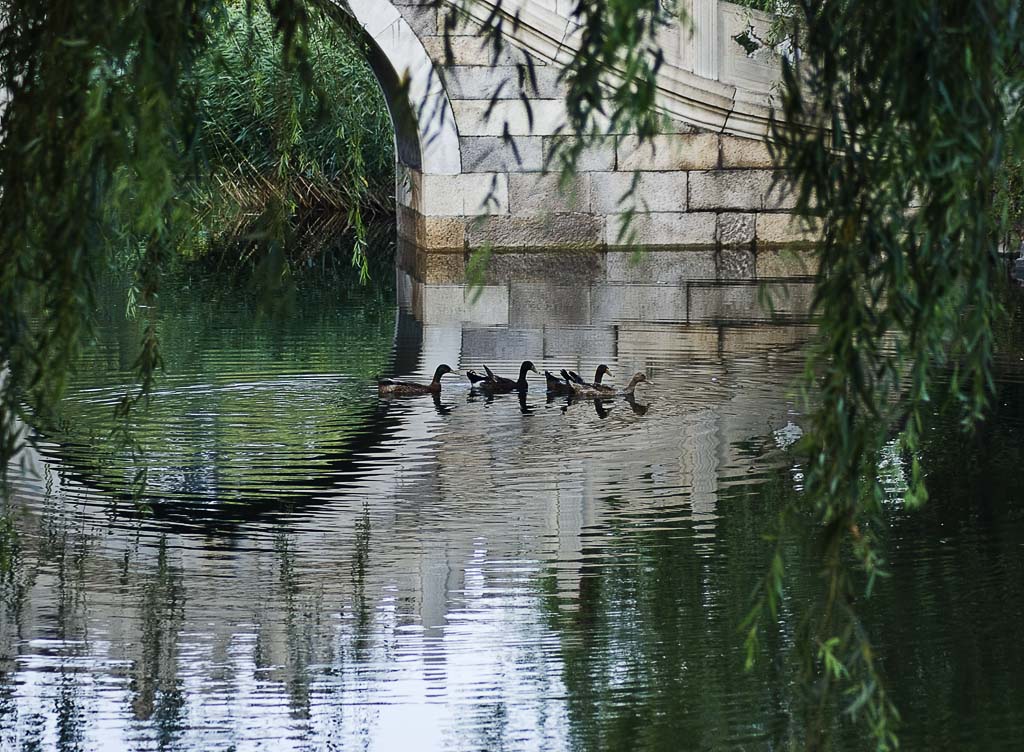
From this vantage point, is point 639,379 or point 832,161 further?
point 639,379

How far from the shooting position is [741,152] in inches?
696

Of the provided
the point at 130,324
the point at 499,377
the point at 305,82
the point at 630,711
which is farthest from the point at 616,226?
the point at 305,82

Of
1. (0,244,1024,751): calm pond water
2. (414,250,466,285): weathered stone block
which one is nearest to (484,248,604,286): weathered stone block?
(414,250,466,285): weathered stone block

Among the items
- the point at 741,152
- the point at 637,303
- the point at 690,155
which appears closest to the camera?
the point at 637,303

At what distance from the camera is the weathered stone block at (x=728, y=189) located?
17.8m

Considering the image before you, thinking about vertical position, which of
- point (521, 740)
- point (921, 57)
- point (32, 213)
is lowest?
point (521, 740)

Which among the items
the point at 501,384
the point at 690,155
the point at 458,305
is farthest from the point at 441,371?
the point at 690,155

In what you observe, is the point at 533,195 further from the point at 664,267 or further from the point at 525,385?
the point at 525,385

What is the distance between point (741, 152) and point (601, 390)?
842 centimetres

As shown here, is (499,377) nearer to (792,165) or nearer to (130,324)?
(130,324)

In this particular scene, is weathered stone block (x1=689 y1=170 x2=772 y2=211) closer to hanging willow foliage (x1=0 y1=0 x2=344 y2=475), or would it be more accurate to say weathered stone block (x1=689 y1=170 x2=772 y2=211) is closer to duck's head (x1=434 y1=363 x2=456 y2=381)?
duck's head (x1=434 y1=363 x2=456 y2=381)

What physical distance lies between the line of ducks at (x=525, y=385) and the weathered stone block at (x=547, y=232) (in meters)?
7.39

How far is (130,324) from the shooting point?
1284cm

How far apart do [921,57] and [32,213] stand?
1.63 meters
